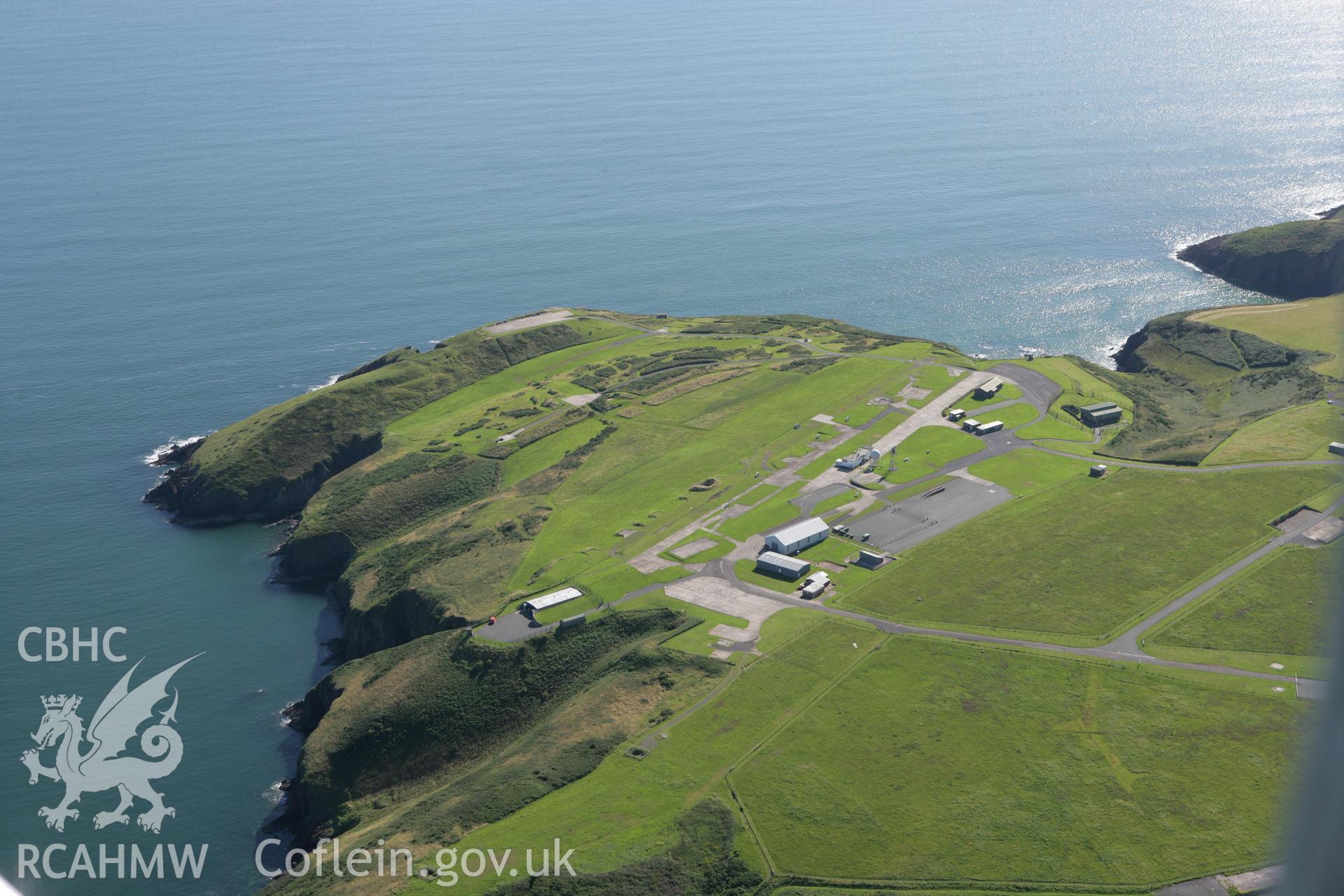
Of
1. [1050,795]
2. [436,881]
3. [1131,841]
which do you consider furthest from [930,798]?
[436,881]

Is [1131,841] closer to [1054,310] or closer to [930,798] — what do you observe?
[930,798]

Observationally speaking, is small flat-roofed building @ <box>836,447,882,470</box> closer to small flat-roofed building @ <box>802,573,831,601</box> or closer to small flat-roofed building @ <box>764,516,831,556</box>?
small flat-roofed building @ <box>764,516,831,556</box>

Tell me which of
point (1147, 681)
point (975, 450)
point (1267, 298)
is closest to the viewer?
point (1147, 681)

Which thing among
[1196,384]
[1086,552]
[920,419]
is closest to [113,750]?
[1086,552]

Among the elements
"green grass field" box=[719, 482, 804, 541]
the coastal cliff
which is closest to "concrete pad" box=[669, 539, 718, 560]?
"green grass field" box=[719, 482, 804, 541]

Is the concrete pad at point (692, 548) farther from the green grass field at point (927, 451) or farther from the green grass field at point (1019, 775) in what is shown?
the green grass field at point (1019, 775)

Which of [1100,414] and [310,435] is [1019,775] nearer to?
[1100,414]
